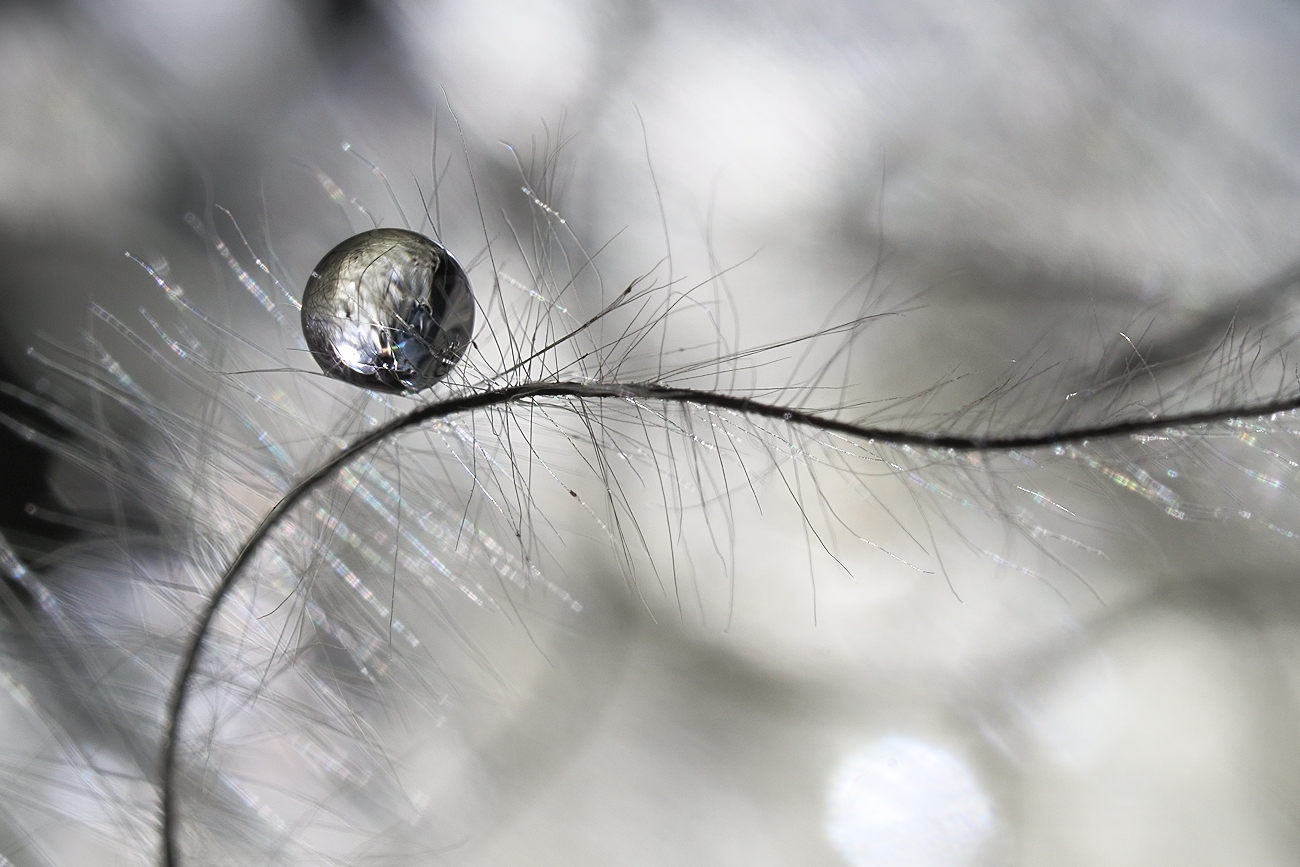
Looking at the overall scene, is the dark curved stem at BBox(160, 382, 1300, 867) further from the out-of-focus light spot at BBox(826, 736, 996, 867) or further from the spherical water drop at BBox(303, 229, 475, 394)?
the out-of-focus light spot at BBox(826, 736, 996, 867)

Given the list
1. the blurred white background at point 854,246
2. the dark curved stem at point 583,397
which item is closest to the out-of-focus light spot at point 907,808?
the blurred white background at point 854,246

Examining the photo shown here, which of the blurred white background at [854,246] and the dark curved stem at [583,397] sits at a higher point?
the blurred white background at [854,246]

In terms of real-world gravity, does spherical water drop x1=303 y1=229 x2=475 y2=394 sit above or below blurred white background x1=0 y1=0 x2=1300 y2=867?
below

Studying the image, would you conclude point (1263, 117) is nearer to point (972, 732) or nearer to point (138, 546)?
point (972, 732)

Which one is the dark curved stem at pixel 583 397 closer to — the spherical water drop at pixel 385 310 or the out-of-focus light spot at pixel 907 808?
the spherical water drop at pixel 385 310

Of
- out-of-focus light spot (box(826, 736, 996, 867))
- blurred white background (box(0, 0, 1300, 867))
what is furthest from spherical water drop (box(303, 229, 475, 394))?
out-of-focus light spot (box(826, 736, 996, 867))

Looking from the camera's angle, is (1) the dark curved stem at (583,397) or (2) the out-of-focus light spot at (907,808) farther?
(2) the out-of-focus light spot at (907,808)
